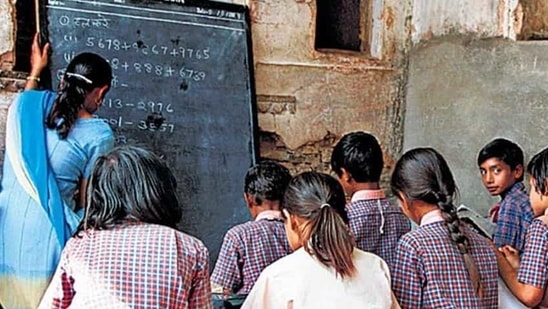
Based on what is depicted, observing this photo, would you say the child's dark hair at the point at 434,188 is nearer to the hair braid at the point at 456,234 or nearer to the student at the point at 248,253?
the hair braid at the point at 456,234

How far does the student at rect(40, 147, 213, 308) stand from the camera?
1.89 metres

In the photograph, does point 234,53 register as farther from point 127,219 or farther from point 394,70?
point 127,219

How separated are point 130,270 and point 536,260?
1.33 metres

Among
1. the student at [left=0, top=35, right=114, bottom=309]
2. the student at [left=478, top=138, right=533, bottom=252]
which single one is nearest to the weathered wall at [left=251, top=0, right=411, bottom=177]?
the student at [left=478, top=138, right=533, bottom=252]

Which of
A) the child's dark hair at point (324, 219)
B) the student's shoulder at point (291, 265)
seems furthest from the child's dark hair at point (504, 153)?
the student's shoulder at point (291, 265)

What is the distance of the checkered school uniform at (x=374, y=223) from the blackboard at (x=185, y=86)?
123 centimetres

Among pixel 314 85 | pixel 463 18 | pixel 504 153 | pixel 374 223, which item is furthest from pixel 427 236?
pixel 463 18

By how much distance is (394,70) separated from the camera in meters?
4.82

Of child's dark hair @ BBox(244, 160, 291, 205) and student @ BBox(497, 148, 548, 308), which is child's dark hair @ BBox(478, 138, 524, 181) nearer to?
student @ BBox(497, 148, 548, 308)

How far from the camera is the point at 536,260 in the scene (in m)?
2.49

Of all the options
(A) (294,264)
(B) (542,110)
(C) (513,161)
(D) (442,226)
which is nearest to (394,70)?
(B) (542,110)

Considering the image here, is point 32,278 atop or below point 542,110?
below

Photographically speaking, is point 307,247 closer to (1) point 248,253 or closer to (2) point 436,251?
(2) point 436,251

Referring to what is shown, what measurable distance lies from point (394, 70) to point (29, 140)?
2.78 metres
